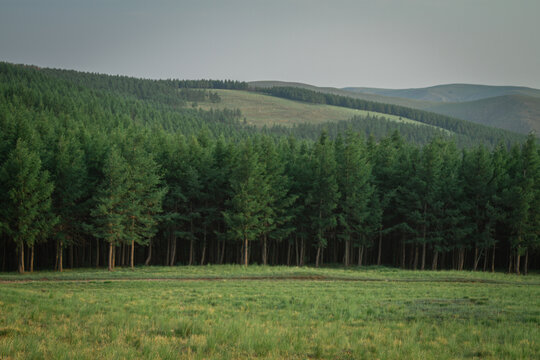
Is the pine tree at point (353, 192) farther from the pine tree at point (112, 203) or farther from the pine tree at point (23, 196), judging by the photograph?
the pine tree at point (23, 196)

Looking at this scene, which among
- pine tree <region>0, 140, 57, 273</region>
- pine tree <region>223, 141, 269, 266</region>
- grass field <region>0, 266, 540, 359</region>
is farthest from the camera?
pine tree <region>223, 141, 269, 266</region>

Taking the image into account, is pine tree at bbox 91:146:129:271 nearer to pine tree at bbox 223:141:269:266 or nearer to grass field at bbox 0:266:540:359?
pine tree at bbox 223:141:269:266

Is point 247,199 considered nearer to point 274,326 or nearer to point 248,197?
point 248,197

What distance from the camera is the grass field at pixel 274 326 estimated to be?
10.4m

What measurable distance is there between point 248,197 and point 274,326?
3379cm

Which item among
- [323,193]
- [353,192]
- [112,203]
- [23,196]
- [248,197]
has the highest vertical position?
[353,192]

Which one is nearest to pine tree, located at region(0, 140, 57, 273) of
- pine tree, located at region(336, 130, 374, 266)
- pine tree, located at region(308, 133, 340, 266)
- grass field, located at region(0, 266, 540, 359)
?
grass field, located at region(0, 266, 540, 359)

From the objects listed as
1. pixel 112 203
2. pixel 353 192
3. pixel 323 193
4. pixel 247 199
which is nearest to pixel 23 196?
pixel 112 203

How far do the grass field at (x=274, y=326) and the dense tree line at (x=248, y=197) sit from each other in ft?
77.6

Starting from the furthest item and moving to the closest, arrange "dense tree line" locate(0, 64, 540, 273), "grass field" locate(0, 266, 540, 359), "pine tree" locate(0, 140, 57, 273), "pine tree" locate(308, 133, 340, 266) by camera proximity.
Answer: "pine tree" locate(308, 133, 340, 266) < "dense tree line" locate(0, 64, 540, 273) < "pine tree" locate(0, 140, 57, 273) < "grass field" locate(0, 266, 540, 359)

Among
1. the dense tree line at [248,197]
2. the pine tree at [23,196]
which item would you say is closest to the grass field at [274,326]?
the pine tree at [23,196]

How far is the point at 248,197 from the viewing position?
47500 millimetres

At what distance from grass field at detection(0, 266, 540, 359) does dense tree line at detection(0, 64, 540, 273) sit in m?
23.6

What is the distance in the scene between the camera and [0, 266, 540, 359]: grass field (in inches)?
409
